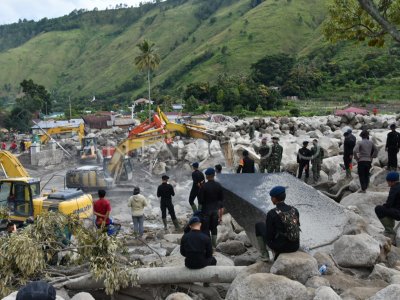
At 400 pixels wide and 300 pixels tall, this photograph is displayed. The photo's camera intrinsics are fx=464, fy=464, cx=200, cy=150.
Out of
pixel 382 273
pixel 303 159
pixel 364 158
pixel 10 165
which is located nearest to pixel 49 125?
pixel 10 165

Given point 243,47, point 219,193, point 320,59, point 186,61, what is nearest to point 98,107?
point 186,61

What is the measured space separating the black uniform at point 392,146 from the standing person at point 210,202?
623cm

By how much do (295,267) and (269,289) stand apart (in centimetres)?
73

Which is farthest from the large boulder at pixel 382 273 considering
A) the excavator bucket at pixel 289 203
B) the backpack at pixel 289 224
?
the backpack at pixel 289 224

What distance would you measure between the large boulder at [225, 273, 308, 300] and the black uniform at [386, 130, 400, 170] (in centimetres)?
851

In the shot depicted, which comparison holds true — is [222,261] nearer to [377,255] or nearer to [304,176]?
[377,255]

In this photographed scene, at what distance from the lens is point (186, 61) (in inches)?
5512

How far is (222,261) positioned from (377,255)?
2.54 m

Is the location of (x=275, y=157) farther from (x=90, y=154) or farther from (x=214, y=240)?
(x=90, y=154)

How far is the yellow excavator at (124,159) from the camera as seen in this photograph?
21344mm

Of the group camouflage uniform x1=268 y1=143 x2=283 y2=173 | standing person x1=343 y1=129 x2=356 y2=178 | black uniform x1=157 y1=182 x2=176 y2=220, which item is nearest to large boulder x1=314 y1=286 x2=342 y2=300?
black uniform x1=157 y1=182 x2=176 y2=220

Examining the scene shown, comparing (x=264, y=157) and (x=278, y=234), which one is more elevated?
(x=278, y=234)

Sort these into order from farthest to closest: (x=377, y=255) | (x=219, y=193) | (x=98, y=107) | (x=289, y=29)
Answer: (x=289, y=29), (x=98, y=107), (x=219, y=193), (x=377, y=255)

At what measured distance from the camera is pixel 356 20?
14.0 metres
